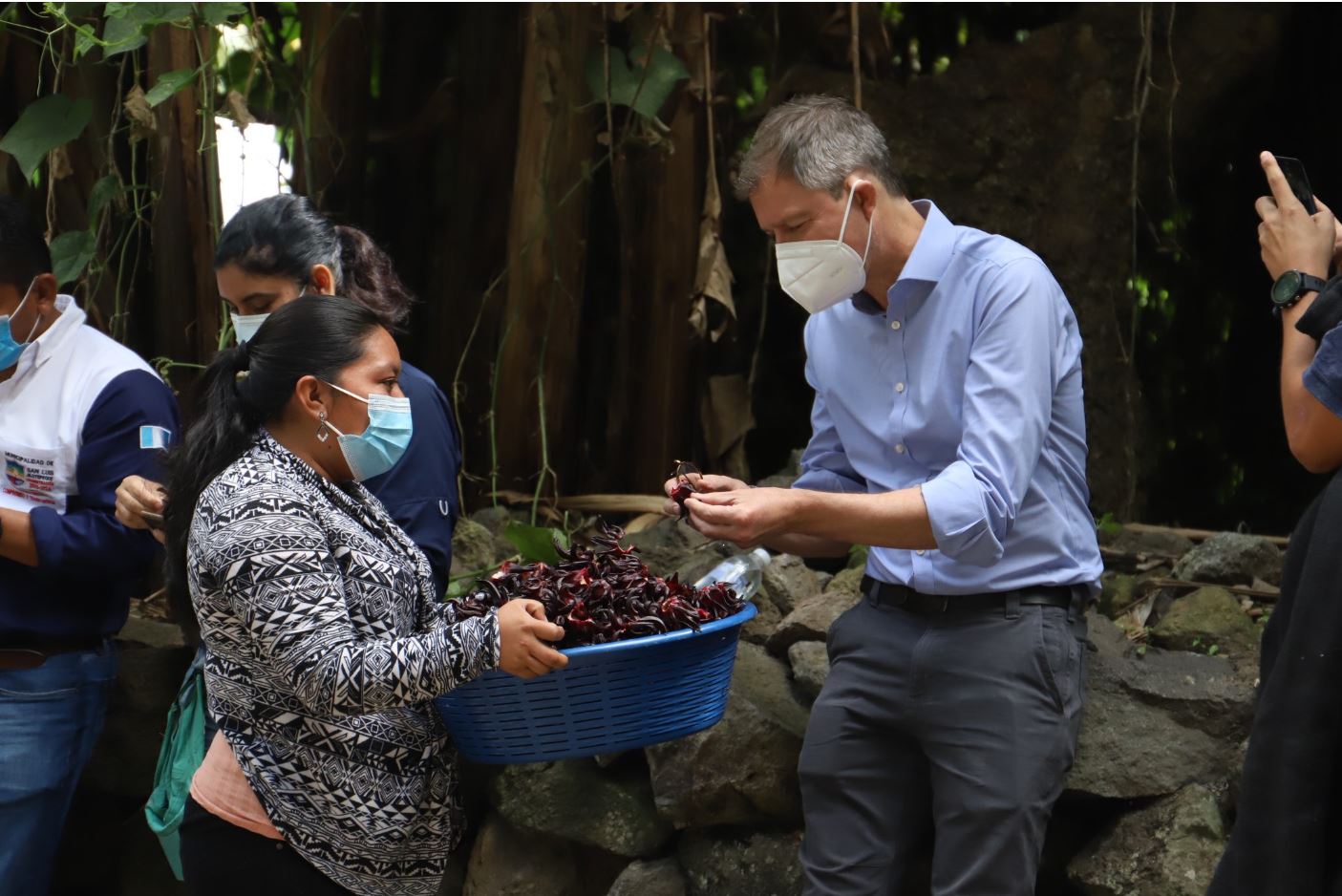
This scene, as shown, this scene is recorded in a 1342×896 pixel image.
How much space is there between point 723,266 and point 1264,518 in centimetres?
228

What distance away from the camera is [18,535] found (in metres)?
3.27

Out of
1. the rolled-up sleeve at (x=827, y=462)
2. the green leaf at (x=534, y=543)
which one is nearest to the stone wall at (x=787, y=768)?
the green leaf at (x=534, y=543)

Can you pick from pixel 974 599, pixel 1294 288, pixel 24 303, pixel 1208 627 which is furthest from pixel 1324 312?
pixel 24 303

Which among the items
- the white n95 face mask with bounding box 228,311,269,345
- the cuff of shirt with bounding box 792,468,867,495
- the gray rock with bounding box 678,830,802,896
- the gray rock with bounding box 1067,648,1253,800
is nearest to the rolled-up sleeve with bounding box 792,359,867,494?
the cuff of shirt with bounding box 792,468,867,495

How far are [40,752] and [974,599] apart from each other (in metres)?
2.24

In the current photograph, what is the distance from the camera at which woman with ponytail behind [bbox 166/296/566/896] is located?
92.9 inches

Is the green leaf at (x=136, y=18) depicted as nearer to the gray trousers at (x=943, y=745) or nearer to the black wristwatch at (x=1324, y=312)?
the gray trousers at (x=943, y=745)

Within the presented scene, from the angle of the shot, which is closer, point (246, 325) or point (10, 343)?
point (246, 325)

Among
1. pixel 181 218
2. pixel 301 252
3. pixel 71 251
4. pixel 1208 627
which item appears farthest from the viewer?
pixel 181 218

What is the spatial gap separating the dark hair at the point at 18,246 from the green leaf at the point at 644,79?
173cm

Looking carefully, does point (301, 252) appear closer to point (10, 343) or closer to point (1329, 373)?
point (10, 343)

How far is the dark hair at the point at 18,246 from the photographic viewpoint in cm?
341

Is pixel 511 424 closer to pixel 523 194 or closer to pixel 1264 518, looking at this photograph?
pixel 523 194

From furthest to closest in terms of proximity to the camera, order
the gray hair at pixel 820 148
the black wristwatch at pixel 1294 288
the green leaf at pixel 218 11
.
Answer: the green leaf at pixel 218 11, the gray hair at pixel 820 148, the black wristwatch at pixel 1294 288
